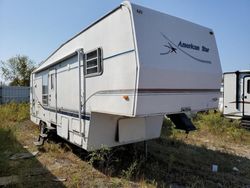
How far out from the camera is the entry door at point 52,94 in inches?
260

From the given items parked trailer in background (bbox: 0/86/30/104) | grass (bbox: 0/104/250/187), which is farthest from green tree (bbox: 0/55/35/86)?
grass (bbox: 0/104/250/187)

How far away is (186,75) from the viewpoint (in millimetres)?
4305

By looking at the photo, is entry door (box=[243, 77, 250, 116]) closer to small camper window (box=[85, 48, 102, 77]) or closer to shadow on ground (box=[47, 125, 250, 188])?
shadow on ground (box=[47, 125, 250, 188])

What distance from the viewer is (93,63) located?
4605mm

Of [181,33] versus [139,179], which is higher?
[181,33]

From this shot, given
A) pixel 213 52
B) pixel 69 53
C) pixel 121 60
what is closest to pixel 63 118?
pixel 69 53

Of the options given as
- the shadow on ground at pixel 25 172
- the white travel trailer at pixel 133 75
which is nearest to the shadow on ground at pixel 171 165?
the white travel trailer at pixel 133 75

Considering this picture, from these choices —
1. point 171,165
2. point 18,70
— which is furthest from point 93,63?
point 18,70

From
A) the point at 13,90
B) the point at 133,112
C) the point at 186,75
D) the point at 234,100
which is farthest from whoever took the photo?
the point at 13,90

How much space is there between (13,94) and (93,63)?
2063 cm

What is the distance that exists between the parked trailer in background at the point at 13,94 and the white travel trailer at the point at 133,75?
1853 cm

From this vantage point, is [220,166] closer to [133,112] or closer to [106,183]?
[106,183]

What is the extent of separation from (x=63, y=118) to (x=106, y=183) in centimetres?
210

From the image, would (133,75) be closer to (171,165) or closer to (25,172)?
(171,165)
